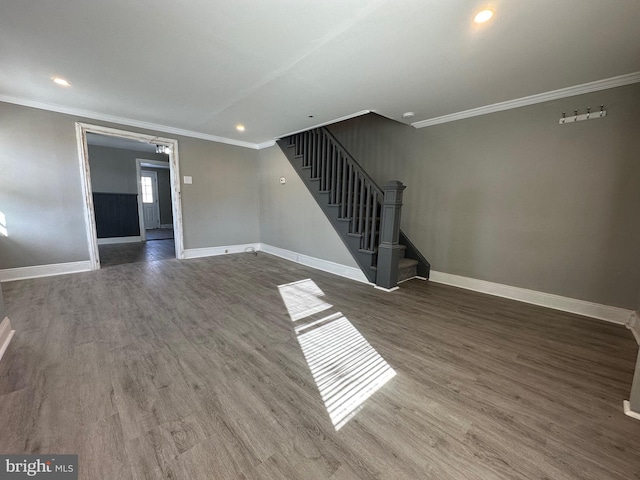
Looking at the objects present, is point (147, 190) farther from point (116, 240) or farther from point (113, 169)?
point (116, 240)

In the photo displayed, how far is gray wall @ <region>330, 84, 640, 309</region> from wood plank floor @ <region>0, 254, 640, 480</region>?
591mm

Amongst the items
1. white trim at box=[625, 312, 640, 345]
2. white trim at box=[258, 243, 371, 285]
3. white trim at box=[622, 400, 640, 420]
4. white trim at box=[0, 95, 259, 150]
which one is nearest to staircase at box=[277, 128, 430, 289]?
white trim at box=[258, 243, 371, 285]

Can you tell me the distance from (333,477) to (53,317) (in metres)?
3.10

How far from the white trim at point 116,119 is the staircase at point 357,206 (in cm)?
147

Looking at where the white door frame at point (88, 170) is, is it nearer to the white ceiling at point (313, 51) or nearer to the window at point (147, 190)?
the white ceiling at point (313, 51)

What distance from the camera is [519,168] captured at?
3070mm

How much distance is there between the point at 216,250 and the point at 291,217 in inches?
73.7

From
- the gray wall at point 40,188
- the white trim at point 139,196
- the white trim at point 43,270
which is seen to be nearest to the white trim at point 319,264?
the gray wall at point 40,188

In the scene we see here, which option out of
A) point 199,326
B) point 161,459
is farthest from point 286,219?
point 161,459

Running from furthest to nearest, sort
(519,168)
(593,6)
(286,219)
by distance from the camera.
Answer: (286,219) → (519,168) → (593,6)

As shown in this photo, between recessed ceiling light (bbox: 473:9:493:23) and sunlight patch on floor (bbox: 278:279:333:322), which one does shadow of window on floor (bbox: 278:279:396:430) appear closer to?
sunlight patch on floor (bbox: 278:279:333:322)

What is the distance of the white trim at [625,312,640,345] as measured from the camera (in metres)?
2.30

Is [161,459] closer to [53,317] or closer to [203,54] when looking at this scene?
[53,317]

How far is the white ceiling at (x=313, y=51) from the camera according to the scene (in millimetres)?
1670
